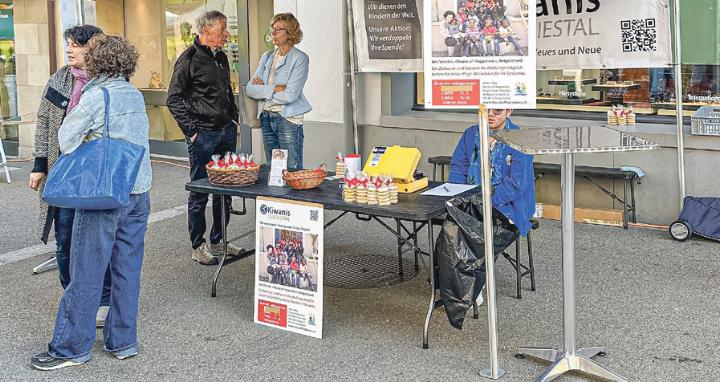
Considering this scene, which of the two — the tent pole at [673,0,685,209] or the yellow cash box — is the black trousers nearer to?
the yellow cash box

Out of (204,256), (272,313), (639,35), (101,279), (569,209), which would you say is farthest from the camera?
(639,35)

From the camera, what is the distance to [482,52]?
447cm

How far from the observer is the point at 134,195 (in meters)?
4.71

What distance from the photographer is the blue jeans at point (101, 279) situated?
4590 mm

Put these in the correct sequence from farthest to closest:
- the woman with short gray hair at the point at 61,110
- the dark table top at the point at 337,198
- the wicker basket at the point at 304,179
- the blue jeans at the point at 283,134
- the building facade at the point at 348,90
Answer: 1. the building facade at the point at 348,90
2. the blue jeans at the point at 283,134
3. the wicker basket at the point at 304,179
4. the woman with short gray hair at the point at 61,110
5. the dark table top at the point at 337,198

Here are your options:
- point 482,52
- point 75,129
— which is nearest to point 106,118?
point 75,129

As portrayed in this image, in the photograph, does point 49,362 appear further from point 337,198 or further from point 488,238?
point 488,238

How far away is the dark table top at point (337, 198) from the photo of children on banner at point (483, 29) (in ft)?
2.78

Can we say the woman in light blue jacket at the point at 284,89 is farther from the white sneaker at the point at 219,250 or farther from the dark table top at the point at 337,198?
the dark table top at the point at 337,198

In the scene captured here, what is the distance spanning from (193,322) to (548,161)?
4005 millimetres

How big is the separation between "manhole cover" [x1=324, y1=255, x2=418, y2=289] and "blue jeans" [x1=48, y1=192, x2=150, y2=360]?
1707 mm

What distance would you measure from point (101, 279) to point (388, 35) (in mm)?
4829

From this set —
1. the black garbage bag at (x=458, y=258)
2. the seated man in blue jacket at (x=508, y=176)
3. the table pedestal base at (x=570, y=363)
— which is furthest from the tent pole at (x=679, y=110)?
the black garbage bag at (x=458, y=258)

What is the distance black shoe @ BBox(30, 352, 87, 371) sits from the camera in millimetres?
4680
